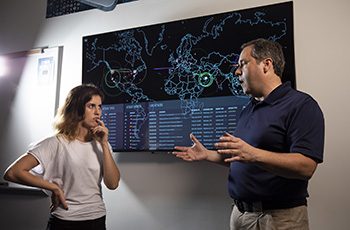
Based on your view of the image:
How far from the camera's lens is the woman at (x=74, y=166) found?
65.8 inches

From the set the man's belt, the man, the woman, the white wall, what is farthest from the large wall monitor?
the man's belt

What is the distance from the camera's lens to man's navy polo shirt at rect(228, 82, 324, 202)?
135 centimetres

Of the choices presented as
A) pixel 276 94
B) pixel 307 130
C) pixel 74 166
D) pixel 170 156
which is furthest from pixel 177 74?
pixel 307 130

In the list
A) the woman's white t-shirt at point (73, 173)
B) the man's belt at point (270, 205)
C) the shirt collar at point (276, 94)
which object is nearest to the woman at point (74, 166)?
the woman's white t-shirt at point (73, 173)

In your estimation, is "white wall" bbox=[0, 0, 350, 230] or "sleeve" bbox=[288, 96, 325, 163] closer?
"sleeve" bbox=[288, 96, 325, 163]

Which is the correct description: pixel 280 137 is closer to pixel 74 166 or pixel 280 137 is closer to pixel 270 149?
pixel 270 149

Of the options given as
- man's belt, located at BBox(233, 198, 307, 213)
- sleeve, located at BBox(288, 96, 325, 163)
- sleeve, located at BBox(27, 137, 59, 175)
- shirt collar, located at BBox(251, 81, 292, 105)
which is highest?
shirt collar, located at BBox(251, 81, 292, 105)

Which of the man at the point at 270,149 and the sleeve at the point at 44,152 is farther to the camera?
the sleeve at the point at 44,152

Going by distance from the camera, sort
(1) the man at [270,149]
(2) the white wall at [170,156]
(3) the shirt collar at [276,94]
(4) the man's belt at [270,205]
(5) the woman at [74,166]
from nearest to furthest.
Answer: (1) the man at [270,149] → (4) the man's belt at [270,205] → (3) the shirt collar at [276,94] → (5) the woman at [74,166] → (2) the white wall at [170,156]

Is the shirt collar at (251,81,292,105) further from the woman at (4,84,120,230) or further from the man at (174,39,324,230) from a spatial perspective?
the woman at (4,84,120,230)

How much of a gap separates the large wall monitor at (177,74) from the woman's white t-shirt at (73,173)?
0.64 meters

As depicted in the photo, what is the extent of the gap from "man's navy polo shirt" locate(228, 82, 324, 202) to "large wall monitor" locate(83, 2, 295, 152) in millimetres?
521

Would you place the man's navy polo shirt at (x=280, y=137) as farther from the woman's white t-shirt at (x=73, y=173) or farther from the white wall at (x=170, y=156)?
the woman's white t-shirt at (x=73, y=173)

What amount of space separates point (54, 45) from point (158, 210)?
76.0 inches
